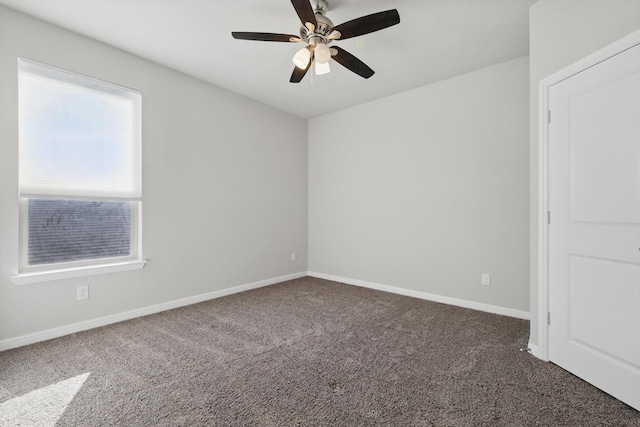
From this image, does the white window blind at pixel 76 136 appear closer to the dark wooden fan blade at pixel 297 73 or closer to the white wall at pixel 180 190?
the white wall at pixel 180 190

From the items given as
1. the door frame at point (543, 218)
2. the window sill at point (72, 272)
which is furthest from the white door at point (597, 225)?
the window sill at point (72, 272)

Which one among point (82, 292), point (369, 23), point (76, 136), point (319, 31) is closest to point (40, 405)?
point (82, 292)

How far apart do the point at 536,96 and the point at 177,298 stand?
3927mm

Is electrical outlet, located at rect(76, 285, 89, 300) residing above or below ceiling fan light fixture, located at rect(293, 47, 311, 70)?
below

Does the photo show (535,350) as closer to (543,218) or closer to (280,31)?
(543,218)

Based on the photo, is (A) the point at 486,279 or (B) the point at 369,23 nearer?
(B) the point at 369,23

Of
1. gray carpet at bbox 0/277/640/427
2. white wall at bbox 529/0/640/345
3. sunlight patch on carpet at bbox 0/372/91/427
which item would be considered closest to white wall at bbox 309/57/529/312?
gray carpet at bbox 0/277/640/427

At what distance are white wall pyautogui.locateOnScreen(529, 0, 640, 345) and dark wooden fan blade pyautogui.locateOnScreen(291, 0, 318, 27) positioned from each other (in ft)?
5.49

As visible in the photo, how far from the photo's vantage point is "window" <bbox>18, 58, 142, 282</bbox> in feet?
7.92

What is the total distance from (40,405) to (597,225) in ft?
11.4

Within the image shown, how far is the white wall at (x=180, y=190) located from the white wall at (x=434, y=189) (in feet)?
2.44

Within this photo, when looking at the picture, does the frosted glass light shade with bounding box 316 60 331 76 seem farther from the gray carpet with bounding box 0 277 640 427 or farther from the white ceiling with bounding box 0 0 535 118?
the gray carpet with bounding box 0 277 640 427

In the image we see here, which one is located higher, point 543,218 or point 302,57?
point 302,57

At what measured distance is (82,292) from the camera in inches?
104
